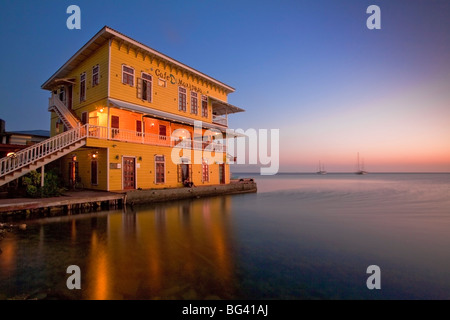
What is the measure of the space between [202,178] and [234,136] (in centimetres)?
674

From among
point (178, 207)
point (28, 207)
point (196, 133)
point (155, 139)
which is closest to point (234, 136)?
point (196, 133)

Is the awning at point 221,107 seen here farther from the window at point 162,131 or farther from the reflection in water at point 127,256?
the reflection in water at point 127,256

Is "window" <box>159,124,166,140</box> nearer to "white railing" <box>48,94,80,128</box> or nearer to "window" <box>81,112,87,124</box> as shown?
"window" <box>81,112,87,124</box>

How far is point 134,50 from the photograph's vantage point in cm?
1716

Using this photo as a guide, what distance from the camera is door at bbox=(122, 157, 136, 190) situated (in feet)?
52.2

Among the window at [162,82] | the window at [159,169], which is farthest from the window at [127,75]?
the window at [159,169]

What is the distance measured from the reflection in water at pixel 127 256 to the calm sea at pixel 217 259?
27mm

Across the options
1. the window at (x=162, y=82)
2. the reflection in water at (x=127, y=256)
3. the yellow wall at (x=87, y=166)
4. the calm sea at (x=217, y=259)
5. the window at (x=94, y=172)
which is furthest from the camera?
the window at (x=162, y=82)

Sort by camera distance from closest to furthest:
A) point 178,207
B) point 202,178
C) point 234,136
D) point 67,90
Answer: point 178,207 → point 67,90 → point 202,178 → point 234,136

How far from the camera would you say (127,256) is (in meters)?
6.92

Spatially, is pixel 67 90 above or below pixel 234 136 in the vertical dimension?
above

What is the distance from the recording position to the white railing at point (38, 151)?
11366mm
